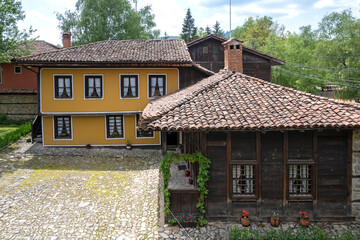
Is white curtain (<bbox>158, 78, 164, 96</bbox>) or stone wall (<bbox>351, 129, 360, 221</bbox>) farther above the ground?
white curtain (<bbox>158, 78, 164, 96</bbox>)

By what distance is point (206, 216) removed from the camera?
9945mm

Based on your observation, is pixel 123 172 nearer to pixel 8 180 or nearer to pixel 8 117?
pixel 8 180

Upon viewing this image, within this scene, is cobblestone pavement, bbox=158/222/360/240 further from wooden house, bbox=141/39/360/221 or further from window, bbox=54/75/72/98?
window, bbox=54/75/72/98

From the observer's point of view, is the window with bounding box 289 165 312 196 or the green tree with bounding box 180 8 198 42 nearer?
the window with bounding box 289 165 312 196

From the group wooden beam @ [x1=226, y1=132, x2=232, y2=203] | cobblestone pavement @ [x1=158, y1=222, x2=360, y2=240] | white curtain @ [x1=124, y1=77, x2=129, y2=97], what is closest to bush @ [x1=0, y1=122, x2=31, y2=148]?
white curtain @ [x1=124, y1=77, x2=129, y2=97]

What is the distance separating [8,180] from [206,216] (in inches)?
375

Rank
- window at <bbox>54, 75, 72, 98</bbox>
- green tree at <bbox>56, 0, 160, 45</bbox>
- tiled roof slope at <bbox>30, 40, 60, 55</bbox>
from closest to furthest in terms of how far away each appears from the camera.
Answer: window at <bbox>54, 75, 72, 98</bbox> < tiled roof slope at <bbox>30, 40, 60, 55</bbox> < green tree at <bbox>56, 0, 160, 45</bbox>

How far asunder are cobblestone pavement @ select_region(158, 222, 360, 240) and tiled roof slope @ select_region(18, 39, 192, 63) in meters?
10.8

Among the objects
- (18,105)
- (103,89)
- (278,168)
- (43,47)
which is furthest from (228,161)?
(43,47)

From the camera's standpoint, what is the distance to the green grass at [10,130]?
1934 centimetres

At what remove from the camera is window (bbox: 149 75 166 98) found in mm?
18844

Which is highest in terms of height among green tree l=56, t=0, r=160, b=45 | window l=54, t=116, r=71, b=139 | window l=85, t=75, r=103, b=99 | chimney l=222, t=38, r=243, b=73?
green tree l=56, t=0, r=160, b=45

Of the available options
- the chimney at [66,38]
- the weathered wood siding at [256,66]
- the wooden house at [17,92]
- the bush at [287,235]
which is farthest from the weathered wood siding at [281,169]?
the wooden house at [17,92]

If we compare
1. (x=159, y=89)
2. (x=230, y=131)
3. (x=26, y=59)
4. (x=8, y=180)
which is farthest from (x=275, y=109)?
(x=26, y=59)
